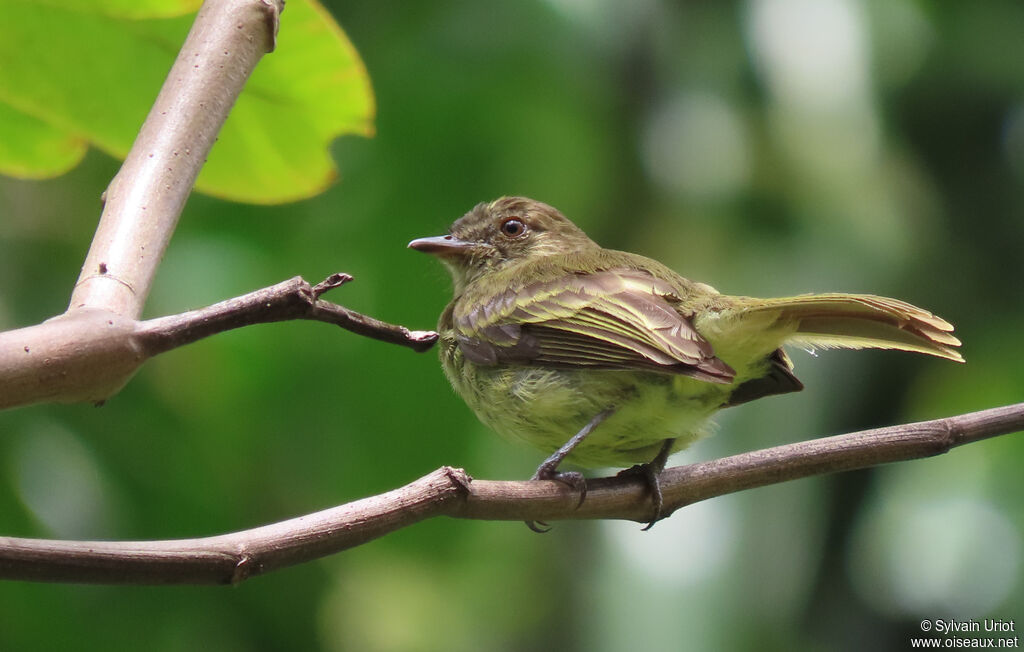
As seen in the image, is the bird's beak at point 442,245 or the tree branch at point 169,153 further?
the bird's beak at point 442,245

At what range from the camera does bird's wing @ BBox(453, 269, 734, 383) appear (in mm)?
2805

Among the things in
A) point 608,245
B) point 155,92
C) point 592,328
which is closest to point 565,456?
point 592,328

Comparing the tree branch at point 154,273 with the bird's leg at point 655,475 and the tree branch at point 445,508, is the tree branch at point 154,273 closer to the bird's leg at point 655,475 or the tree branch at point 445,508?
the tree branch at point 445,508

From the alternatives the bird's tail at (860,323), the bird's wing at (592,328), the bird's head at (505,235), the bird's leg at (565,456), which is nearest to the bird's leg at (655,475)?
the bird's leg at (565,456)

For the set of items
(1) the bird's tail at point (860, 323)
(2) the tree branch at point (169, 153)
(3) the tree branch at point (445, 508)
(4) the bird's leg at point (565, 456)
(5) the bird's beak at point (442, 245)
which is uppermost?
(5) the bird's beak at point (442, 245)

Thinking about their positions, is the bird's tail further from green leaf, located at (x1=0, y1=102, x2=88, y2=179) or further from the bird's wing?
green leaf, located at (x1=0, y1=102, x2=88, y2=179)

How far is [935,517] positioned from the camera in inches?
162

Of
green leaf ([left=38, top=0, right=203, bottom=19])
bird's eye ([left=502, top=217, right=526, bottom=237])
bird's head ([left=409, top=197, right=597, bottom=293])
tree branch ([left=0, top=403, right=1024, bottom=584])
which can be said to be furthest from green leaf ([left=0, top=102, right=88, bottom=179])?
bird's eye ([left=502, top=217, right=526, bottom=237])

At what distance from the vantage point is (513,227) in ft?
14.0

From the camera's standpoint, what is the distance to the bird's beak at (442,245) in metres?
3.95

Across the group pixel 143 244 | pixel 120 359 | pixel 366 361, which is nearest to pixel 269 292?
pixel 120 359

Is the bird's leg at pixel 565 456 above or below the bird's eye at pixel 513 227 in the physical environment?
below

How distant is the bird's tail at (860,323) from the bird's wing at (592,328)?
0.67ft

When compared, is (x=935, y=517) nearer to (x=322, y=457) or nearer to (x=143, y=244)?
(x=322, y=457)
